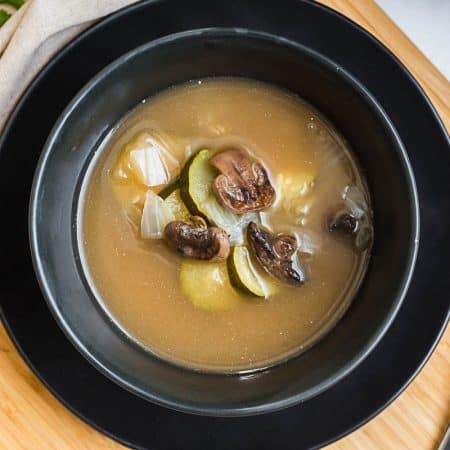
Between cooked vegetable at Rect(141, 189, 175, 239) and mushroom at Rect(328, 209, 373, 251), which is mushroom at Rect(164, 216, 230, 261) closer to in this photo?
cooked vegetable at Rect(141, 189, 175, 239)

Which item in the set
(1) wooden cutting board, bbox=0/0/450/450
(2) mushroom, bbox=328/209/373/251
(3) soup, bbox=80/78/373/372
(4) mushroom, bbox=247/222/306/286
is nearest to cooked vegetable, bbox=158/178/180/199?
(3) soup, bbox=80/78/373/372

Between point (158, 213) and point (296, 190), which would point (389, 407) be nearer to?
point (296, 190)

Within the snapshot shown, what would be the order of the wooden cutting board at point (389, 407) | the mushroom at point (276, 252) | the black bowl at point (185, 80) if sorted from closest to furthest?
the black bowl at point (185, 80)
the mushroom at point (276, 252)
the wooden cutting board at point (389, 407)

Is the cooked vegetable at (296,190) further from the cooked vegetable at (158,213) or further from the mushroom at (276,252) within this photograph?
the cooked vegetable at (158,213)

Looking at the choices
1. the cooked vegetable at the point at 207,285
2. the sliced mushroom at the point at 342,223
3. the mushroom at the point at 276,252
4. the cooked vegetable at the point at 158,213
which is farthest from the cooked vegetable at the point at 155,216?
the sliced mushroom at the point at 342,223

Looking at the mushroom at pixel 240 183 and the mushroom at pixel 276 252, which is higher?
the mushroom at pixel 240 183

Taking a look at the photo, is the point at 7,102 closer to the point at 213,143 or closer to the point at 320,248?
the point at 213,143
